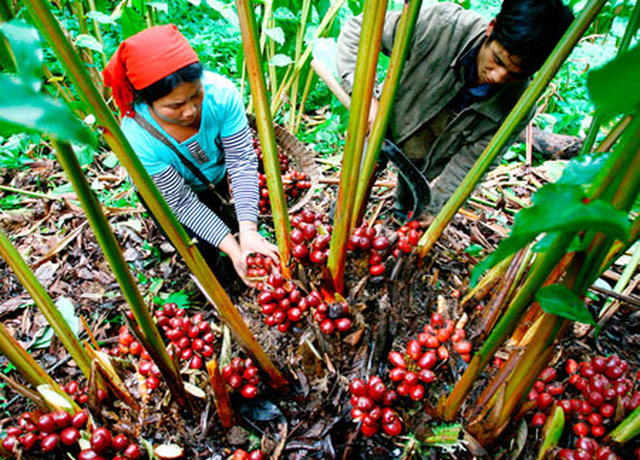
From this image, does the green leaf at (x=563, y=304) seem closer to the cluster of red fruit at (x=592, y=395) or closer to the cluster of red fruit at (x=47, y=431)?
the cluster of red fruit at (x=592, y=395)

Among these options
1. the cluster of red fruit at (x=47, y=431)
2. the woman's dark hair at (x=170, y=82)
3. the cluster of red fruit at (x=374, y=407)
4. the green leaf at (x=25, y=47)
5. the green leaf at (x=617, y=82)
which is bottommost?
the cluster of red fruit at (x=47, y=431)

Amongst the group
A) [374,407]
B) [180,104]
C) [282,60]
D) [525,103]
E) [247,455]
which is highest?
[525,103]

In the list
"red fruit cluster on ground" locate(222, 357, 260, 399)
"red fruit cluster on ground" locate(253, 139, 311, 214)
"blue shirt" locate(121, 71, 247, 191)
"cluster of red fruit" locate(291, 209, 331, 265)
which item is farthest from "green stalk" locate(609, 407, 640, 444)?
"red fruit cluster on ground" locate(253, 139, 311, 214)

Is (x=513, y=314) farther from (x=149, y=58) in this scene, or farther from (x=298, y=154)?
(x=298, y=154)

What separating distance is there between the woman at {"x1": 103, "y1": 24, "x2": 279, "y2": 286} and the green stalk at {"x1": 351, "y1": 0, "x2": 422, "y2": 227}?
0.63 m

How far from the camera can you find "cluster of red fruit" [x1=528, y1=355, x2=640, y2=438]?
3.67ft

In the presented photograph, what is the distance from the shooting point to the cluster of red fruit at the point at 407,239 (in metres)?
1.40

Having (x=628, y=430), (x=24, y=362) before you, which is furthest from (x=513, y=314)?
(x=24, y=362)

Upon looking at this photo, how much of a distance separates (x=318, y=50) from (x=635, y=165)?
1.91 meters

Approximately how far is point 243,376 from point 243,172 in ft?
3.75

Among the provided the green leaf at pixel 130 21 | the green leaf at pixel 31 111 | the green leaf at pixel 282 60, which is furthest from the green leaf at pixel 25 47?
the green leaf at pixel 130 21

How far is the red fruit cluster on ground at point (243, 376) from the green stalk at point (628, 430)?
1.03 meters

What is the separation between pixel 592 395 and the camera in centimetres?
116

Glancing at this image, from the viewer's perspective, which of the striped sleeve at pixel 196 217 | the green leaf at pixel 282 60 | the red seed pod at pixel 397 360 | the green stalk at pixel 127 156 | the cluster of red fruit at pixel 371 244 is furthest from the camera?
the green leaf at pixel 282 60
